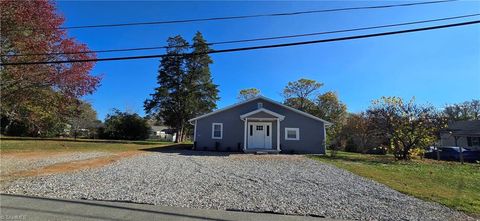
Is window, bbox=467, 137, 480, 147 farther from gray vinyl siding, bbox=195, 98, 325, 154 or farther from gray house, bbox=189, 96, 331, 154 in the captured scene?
gray vinyl siding, bbox=195, 98, 325, 154

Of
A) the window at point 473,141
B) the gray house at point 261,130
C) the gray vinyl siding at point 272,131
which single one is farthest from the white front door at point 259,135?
the window at point 473,141

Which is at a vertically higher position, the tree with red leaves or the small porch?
the tree with red leaves

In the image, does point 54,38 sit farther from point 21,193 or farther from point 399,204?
point 399,204

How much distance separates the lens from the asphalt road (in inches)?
217

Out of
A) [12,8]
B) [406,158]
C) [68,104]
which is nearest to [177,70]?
[68,104]

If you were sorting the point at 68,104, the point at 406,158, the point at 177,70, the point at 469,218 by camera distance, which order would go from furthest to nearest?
1. the point at 177,70
2. the point at 68,104
3. the point at 406,158
4. the point at 469,218

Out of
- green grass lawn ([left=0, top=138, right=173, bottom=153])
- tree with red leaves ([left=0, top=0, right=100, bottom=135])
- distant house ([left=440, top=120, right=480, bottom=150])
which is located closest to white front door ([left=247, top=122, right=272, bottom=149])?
green grass lawn ([left=0, top=138, right=173, bottom=153])

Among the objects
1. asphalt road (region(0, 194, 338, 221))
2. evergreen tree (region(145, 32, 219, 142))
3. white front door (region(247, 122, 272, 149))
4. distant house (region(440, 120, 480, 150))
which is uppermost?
evergreen tree (region(145, 32, 219, 142))

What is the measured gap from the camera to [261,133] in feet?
77.6

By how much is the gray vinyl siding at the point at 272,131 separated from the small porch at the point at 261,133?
0.11 meters

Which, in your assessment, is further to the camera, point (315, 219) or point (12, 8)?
point (12, 8)

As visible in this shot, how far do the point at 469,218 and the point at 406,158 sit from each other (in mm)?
15643

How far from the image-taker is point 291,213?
240 inches

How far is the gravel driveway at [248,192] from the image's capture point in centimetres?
639
